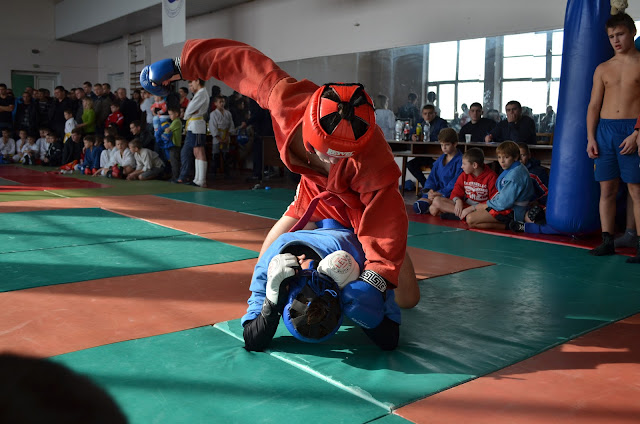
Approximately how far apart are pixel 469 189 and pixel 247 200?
285 centimetres

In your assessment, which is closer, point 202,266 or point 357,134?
point 357,134

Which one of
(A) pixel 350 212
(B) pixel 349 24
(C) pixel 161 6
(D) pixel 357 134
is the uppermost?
(C) pixel 161 6

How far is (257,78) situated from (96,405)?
7.32 ft

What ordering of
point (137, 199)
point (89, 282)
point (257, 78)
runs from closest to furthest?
point (257, 78)
point (89, 282)
point (137, 199)

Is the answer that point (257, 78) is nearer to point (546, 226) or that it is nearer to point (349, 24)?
point (546, 226)

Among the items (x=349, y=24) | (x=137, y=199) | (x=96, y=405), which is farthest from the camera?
Result: (x=349, y=24)

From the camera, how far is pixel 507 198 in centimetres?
580

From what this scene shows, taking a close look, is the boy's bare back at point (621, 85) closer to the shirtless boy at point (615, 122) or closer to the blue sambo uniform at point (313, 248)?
the shirtless boy at point (615, 122)

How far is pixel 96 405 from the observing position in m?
0.50

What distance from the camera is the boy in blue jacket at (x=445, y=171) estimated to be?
6887 millimetres

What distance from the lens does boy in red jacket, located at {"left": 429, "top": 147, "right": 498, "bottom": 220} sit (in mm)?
6289

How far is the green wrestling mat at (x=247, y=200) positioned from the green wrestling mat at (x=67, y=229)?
1348 mm

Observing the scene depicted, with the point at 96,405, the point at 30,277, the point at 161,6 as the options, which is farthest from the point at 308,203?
the point at 161,6

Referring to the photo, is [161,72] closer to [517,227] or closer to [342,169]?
[342,169]
